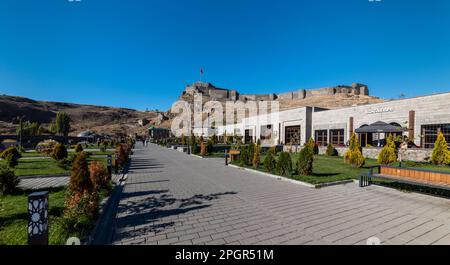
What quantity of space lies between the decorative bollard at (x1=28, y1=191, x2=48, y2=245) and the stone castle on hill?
98.8 meters

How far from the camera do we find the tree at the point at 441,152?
41.3 ft

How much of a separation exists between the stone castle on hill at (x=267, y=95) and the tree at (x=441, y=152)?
81.9m

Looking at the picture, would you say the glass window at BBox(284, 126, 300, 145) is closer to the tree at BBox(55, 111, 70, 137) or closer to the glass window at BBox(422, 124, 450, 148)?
the glass window at BBox(422, 124, 450, 148)

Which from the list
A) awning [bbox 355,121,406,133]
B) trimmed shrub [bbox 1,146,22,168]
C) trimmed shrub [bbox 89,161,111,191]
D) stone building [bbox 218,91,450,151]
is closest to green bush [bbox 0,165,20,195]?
trimmed shrub [bbox 89,161,111,191]

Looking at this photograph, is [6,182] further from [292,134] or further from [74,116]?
[74,116]

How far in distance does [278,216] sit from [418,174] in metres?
5.42

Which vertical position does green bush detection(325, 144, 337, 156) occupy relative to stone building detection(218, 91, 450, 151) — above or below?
below

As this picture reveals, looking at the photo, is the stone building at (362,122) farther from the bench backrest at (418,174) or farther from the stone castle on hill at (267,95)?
the stone castle on hill at (267,95)

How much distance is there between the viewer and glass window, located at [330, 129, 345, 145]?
23.7 m

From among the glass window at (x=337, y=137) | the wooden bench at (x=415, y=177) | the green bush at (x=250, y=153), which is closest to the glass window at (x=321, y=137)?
the glass window at (x=337, y=137)

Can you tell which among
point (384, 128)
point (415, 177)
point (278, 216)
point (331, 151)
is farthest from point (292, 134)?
point (278, 216)

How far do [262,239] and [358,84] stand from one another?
347 feet

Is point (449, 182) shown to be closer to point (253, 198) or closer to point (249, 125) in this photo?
point (253, 198)
